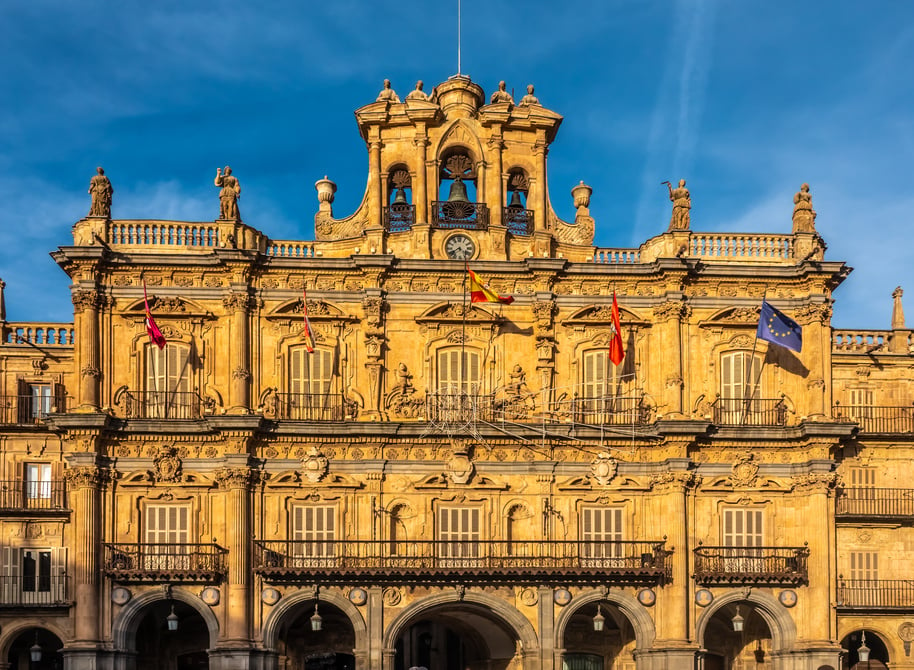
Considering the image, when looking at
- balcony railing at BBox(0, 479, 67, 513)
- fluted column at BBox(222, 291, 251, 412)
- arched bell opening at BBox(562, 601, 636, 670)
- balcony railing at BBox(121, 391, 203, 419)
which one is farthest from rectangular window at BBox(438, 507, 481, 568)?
balcony railing at BBox(0, 479, 67, 513)

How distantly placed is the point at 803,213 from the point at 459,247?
1416 cm

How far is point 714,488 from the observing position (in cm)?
5144

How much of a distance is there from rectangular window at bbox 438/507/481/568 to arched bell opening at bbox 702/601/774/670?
1030 cm

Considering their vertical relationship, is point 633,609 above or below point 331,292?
below

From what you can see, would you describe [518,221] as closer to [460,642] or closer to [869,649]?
[460,642]

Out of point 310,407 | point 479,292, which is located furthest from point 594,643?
point 479,292

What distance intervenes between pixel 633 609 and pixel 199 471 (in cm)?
1712

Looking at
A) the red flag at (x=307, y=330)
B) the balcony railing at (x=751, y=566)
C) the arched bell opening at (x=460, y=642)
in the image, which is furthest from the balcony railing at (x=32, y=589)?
the balcony railing at (x=751, y=566)

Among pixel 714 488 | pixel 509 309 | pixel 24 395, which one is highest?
pixel 509 309

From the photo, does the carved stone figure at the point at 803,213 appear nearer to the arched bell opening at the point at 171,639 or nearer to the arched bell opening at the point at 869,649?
the arched bell opening at the point at 869,649

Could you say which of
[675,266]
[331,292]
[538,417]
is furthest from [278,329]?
[675,266]

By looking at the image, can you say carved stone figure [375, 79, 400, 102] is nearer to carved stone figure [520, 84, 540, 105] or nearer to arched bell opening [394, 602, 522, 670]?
carved stone figure [520, 84, 540, 105]

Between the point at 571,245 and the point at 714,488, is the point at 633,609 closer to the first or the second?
the point at 714,488

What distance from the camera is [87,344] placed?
5041cm
